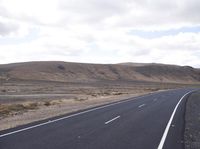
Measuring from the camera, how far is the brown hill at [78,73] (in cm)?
13875

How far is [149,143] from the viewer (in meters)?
10.8

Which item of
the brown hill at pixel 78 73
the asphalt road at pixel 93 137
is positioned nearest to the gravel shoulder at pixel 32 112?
the asphalt road at pixel 93 137

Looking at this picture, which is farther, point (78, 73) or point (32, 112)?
point (78, 73)

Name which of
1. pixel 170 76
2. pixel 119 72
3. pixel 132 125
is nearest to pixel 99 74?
pixel 119 72

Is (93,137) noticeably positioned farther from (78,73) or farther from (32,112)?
(78,73)

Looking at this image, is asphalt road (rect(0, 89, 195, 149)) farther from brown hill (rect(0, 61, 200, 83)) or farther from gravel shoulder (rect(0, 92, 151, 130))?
brown hill (rect(0, 61, 200, 83))

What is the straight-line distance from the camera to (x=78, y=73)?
524 feet

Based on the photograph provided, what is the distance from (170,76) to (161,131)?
185657 mm

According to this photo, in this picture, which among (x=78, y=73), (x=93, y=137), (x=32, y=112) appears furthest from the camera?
(x=78, y=73)

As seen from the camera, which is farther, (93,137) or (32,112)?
(32,112)

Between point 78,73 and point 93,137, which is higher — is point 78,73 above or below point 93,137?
above

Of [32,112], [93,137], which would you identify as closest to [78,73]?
[32,112]

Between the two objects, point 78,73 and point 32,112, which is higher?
point 78,73

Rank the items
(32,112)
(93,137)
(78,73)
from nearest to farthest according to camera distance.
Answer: (93,137) < (32,112) < (78,73)
